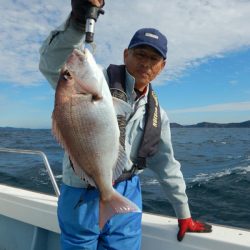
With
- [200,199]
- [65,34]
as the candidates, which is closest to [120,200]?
[65,34]

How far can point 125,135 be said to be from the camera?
8.63 ft

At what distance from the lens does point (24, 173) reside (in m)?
12.3

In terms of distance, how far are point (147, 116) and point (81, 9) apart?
1.01m

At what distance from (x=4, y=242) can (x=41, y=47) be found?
282 centimetres

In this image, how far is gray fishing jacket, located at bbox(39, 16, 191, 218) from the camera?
2.30 metres

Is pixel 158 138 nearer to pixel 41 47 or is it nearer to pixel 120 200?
pixel 120 200

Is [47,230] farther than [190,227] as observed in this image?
Yes

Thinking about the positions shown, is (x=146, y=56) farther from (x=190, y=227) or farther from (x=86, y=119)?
(x=190, y=227)

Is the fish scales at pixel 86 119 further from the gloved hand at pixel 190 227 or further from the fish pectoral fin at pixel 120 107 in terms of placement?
the gloved hand at pixel 190 227

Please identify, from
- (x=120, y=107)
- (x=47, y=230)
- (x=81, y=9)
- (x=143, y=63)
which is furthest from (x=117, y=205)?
(x=47, y=230)

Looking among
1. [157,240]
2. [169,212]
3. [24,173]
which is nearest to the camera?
[157,240]

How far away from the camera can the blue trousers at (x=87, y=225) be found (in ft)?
8.29

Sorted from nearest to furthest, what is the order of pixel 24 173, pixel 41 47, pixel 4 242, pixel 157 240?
1. pixel 41 47
2. pixel 157 240
3. pixel 4 242
4. pixel 24 173

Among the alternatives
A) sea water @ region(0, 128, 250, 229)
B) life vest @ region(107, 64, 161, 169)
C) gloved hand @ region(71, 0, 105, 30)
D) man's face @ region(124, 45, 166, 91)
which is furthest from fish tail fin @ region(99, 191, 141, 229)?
sea water @ region(0, 128, 250, 229)
